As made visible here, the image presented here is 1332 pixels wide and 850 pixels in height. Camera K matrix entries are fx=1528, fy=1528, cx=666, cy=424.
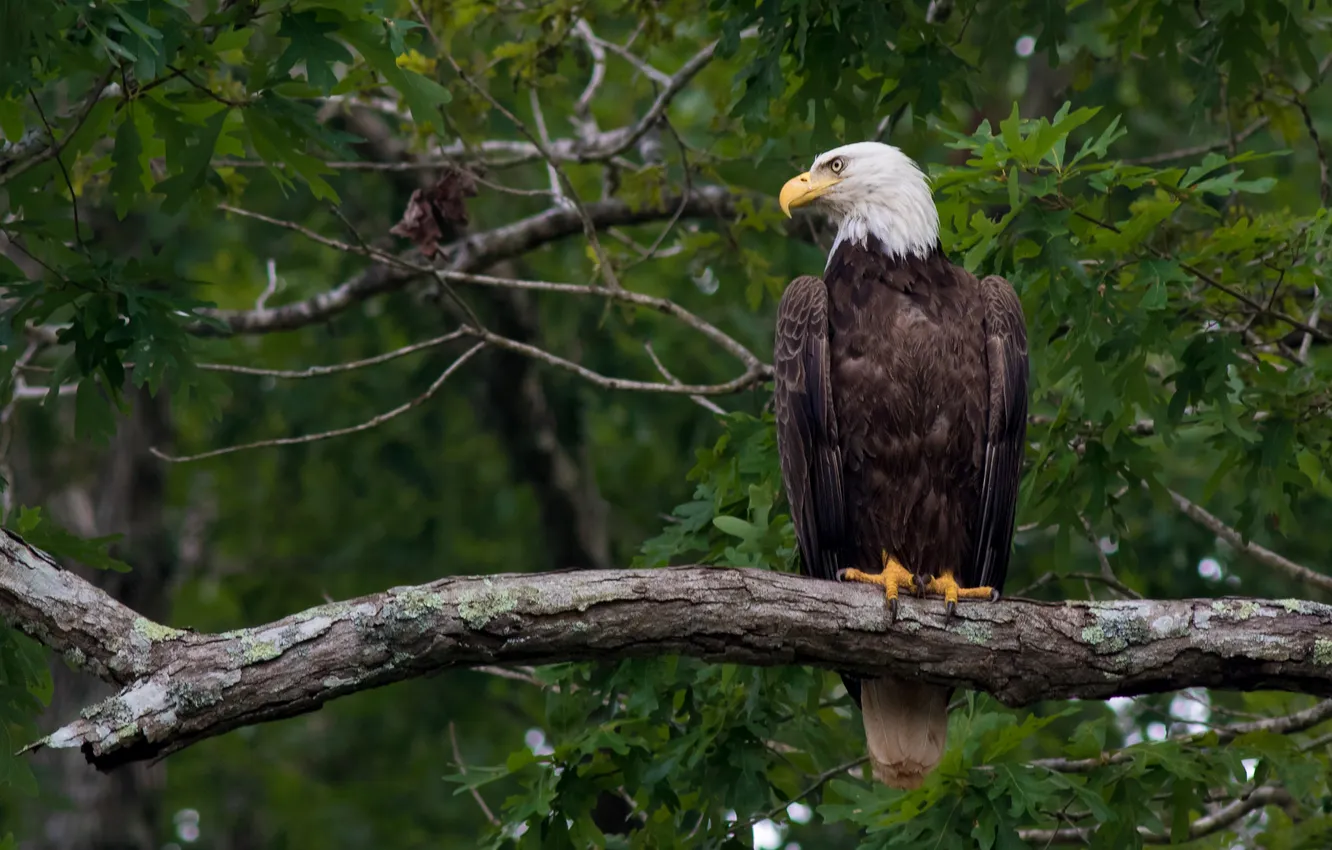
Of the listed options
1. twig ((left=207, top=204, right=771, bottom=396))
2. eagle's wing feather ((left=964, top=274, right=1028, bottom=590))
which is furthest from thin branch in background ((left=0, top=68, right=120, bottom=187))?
eagle's wing feather ((left=964, top=274, right=1028, bottom=590))

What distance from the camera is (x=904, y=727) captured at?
5000mm

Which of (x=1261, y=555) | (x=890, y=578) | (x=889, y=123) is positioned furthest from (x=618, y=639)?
(x=889, y=123)

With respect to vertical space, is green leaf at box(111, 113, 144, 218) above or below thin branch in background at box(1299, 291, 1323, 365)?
above

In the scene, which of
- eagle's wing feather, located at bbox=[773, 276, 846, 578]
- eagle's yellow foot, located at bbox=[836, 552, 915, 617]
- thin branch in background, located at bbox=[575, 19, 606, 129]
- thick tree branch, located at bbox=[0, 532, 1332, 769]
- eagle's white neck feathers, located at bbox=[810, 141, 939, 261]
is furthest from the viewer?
thin branch in background, located at bbox=[575, 19, 606, 129]

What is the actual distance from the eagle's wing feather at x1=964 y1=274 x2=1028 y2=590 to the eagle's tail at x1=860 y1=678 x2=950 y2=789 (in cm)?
54

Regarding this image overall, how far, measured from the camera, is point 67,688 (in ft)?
32.2

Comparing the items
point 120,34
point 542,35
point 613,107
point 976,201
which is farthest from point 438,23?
point 613,107

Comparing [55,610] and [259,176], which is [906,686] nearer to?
[55,610]

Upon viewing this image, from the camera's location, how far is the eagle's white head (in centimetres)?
548

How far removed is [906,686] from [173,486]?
9490 mm

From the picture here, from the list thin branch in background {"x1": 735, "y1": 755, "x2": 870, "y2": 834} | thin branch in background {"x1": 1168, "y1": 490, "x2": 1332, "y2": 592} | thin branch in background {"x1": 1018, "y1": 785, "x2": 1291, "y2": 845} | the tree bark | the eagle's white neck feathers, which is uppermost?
the eagle's white neck feathers

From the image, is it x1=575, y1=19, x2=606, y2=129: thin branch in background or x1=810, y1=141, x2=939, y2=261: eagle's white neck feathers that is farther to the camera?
x1=575, y1=19, x2=606, y2=129: thin branch in background

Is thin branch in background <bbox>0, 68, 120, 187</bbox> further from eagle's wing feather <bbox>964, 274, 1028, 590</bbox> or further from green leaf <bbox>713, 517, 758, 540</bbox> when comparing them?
eagle's wing feather <bbox>964, 274, 1028, 590</bbox>

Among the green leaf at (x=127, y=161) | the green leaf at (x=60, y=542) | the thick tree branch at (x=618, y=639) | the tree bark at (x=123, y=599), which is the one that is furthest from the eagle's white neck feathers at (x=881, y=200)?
the tree bark at (x=123, y=599)
